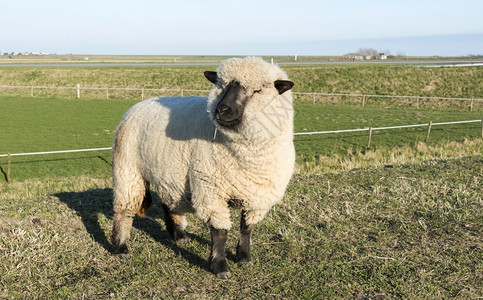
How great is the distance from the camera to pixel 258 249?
562cm

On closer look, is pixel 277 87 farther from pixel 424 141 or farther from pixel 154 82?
pixel 154 82

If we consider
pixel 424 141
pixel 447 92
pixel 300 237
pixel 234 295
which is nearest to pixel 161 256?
pixel 234 295

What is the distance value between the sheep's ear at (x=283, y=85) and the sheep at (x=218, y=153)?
0.03 feet

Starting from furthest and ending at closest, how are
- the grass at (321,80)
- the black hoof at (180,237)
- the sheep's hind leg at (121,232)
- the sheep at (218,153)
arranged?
1. the grass at (321,80)
2. the black hoof at (180,237)
3. the sheep's hind leg at (121,232)
4. the sheep at (218,153)

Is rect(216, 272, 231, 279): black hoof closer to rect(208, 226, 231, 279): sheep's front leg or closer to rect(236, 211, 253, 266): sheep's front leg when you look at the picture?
rect(208, 226, 231, 279): sheep's front leg

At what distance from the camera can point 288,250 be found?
18.0 ft

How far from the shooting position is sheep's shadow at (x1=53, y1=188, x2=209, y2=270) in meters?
5.69

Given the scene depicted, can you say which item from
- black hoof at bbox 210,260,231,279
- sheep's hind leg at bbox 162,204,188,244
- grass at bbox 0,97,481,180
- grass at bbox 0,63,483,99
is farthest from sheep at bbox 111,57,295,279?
grass at bbox 0,63,483,99

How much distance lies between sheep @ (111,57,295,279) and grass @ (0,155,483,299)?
43 centimetres

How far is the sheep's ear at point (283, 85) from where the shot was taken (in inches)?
179

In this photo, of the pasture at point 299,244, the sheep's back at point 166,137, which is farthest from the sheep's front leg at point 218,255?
the sheep's back at point 166,137

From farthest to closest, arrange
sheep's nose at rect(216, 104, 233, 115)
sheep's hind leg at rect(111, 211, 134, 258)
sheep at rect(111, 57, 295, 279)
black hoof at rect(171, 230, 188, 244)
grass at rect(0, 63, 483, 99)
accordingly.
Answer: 1. grass at rect(0, 63, 483, 99)
2. black hoof at rect(171, 230, 188, 244)
3. sheep's hind leg at rect(111, 211, 134, 258)
4. sheep at rect(111, 57, 295, 279)
5. sheep's nose at rect(216, 104, 233, 115)

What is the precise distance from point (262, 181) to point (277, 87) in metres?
1.00

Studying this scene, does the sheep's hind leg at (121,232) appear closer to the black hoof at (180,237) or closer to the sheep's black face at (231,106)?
the black hoof at (180,237)
